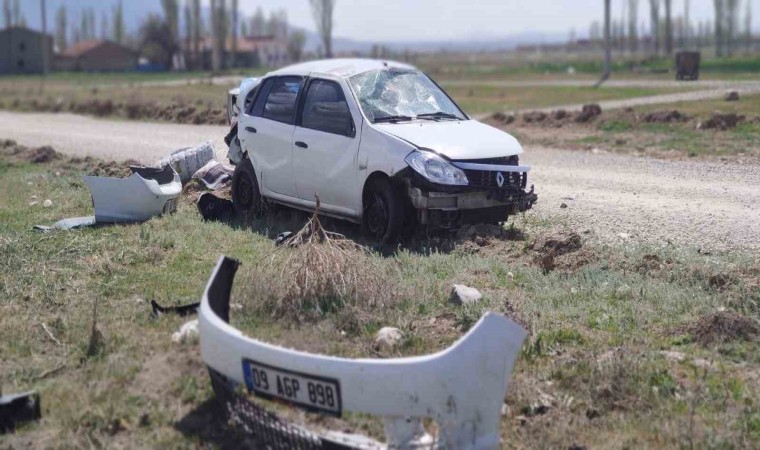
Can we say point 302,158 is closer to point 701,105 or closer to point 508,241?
point 508,241

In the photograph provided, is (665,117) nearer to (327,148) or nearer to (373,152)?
(327,148)

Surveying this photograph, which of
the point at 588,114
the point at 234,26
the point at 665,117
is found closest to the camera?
the point at 665,117

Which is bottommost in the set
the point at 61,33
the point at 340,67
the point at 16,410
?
the point at 16,410

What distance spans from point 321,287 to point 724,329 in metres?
2.73

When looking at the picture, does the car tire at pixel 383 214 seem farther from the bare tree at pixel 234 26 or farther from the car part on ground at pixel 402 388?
the bare tree at pixel 234 26

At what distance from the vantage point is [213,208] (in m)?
11.4

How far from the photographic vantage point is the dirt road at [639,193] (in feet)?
32.8

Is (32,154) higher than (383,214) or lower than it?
higher

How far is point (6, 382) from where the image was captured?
6008 millimetres

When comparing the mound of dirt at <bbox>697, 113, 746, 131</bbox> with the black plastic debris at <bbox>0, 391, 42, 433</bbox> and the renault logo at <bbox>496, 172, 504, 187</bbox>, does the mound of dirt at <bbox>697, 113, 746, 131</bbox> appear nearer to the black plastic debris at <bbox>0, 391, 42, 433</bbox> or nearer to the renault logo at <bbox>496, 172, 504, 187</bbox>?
the renault logo at <bbox>496, 172, 504, 187</bbox>

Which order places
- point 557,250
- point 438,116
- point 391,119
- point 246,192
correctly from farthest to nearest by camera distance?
point 246,192 < point 438,116 < point 391,119 < point 557,250

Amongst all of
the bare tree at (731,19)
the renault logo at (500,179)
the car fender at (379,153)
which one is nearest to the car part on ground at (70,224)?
the car fender at (379,153)

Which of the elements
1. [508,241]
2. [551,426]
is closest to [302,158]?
[508,241]

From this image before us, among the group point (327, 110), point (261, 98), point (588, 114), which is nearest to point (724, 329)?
point (327, 110)
